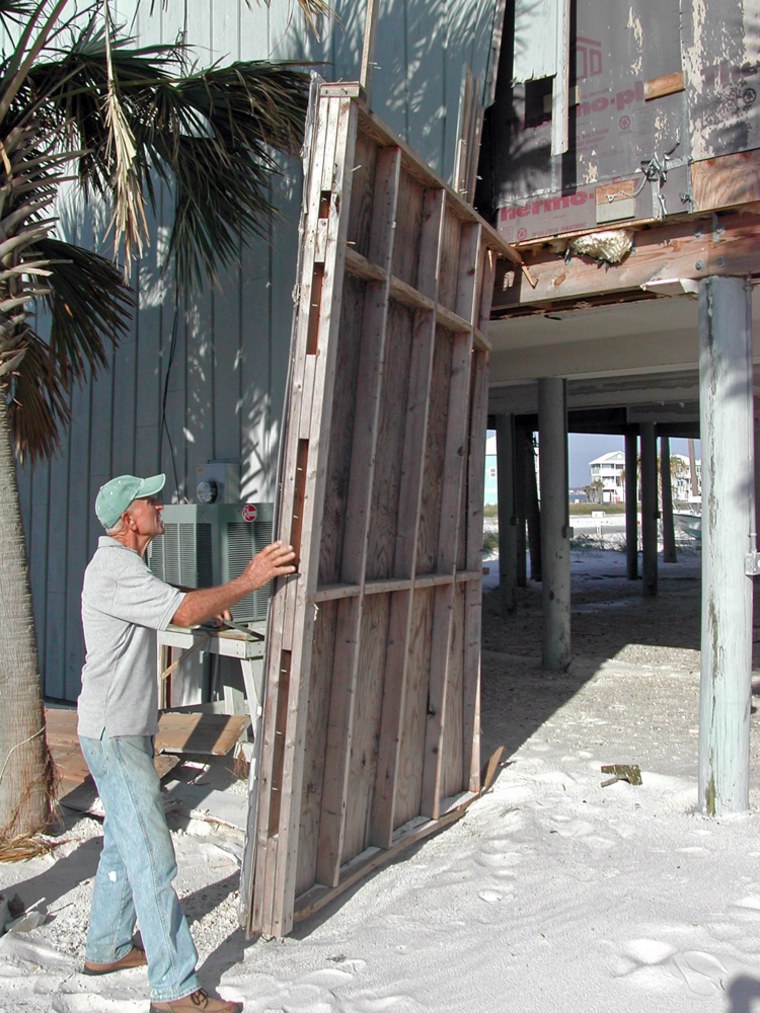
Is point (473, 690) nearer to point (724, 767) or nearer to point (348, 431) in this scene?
point (724, 767)

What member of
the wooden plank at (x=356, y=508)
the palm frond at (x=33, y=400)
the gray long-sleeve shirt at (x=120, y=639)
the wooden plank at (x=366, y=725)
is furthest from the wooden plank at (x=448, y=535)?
the palm frond at (x=33, y=400)

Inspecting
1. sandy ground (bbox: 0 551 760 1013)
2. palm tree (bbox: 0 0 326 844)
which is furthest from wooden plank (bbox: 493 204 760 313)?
sandy ground (bbox: 0 551 760 1013)

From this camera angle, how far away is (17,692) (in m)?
4.78

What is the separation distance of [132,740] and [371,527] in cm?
153

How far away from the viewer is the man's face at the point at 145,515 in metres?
3.35

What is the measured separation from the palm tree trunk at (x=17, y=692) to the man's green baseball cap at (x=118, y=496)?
1.73 metres

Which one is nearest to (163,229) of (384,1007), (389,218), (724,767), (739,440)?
(389,218)

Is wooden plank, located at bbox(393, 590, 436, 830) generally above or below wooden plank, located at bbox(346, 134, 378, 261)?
below

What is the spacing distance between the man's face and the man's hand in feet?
1.23

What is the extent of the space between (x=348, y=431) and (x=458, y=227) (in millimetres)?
1525

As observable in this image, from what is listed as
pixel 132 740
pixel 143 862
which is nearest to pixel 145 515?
pixel 132 740

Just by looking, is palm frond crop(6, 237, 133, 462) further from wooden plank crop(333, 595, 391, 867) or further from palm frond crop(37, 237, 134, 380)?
wooden plank crop(333, 595, 391, 867)

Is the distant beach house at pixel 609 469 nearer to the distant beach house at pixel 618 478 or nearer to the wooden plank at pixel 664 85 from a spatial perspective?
the distant beach house at pixel 618 478

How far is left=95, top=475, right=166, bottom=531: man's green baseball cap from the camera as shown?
10.9 feet
